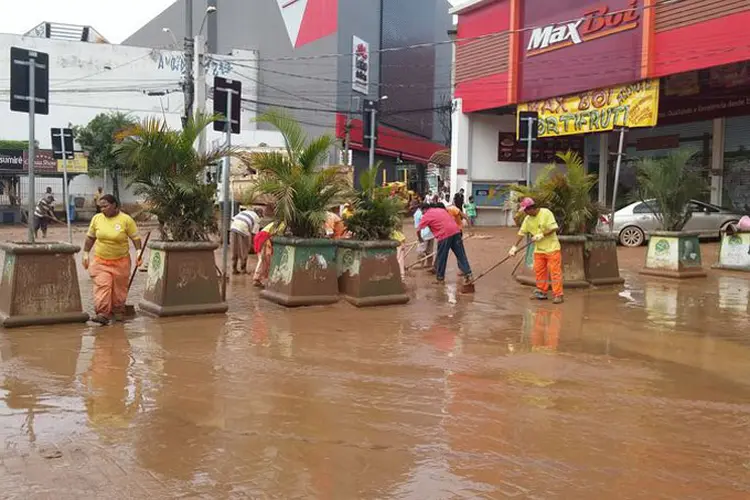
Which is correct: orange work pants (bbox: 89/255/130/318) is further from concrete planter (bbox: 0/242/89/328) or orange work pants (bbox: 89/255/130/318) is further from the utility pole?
the utility pole

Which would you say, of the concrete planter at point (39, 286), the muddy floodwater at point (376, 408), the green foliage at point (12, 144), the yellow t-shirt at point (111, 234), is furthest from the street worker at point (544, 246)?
the green foliage at point (12, 144)

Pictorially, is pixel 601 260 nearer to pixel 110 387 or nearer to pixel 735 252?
pixel 735 252

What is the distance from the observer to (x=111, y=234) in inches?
286

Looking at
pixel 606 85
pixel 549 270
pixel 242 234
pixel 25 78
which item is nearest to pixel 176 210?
pixel 25 78

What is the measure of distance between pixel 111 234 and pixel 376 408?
407 cm

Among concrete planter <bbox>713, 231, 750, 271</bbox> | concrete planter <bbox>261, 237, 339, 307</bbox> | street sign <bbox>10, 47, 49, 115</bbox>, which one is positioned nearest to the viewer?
street sign <bbox>10, 47, 49, 115</bbox>

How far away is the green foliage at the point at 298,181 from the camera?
8680 millimetres

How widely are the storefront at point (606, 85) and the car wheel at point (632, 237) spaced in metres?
0.91

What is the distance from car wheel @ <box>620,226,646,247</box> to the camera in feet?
59.5

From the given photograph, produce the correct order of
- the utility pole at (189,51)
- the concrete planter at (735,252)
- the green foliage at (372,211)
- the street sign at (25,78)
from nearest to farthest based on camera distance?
the street sign at (25,78)
the green foliage at (372,211)
the concrete planter at (735,252)
the utility pole at (189,51)

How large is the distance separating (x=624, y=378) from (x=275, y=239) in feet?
16.0

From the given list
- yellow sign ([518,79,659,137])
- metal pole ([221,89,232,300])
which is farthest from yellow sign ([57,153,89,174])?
metal pole ([221,89,232,300])

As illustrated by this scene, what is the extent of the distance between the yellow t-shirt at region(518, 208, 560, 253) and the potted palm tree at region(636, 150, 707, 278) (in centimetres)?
358

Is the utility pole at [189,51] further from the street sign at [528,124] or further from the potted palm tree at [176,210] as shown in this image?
the potted palm tree at [176,210]
